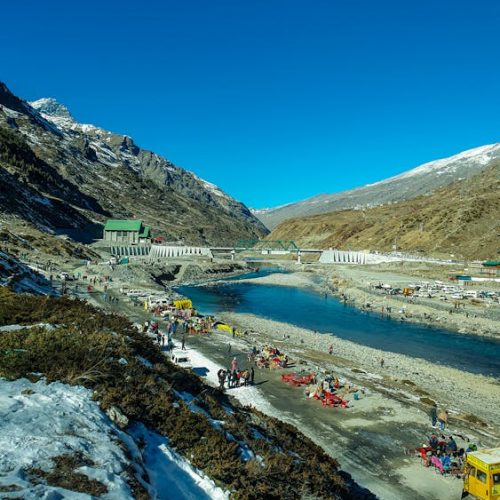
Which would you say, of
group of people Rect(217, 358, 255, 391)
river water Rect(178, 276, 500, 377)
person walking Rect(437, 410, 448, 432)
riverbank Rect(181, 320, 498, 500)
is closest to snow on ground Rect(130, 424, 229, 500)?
riverbank Rect(181, 320, 498, 500)

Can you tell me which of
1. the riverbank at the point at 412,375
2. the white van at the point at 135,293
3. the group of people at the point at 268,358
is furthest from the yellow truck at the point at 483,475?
the white van at the point at 135,293

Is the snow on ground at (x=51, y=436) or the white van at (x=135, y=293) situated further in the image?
the white van at (x=135, y=293)

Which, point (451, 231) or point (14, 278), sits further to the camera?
point (451, 231)

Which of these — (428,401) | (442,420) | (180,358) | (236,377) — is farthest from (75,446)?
(180,358)

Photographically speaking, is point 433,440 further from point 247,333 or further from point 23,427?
point 247,333

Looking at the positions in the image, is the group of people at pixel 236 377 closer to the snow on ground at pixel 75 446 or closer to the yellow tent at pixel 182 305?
the snow on ground at pixel 75 446

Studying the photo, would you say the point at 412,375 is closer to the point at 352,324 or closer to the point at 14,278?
the point at 352,324
